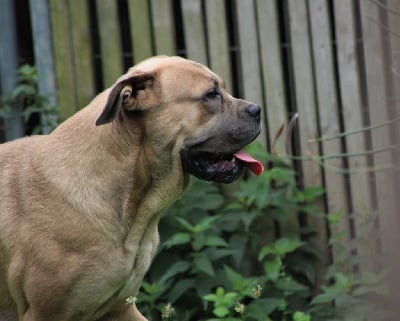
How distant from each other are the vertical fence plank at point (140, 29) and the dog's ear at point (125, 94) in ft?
7.63

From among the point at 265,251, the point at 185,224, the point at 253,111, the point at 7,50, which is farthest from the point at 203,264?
the point at 7,50

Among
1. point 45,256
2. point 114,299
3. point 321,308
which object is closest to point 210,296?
point 321,308

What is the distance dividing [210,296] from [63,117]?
6.23 feet

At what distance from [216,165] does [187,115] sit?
290 mm

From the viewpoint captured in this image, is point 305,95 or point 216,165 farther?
point 305,95

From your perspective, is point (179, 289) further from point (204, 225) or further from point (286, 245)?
point (286, 245)

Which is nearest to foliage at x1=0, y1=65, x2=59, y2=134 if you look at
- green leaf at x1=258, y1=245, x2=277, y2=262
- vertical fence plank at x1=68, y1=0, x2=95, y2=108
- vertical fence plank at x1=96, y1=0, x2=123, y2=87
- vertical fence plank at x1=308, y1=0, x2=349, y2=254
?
vertical fence plank at x1=68, y1=0, x2=95, y2=108

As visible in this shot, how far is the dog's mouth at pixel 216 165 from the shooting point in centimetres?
416

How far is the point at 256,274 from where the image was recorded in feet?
20.5

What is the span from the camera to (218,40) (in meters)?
6.34

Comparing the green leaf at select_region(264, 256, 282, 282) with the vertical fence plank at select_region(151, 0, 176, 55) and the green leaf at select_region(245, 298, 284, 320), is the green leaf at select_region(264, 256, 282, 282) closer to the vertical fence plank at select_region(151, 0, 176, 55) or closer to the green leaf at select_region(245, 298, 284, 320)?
the green leaf at select_region(245, 298, 284, 320)

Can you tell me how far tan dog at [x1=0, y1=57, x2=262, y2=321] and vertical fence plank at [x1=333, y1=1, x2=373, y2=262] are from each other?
2.10 meters

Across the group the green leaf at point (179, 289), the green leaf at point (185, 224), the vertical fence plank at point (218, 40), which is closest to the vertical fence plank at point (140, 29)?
the vertical fence plank at point (218, 40)

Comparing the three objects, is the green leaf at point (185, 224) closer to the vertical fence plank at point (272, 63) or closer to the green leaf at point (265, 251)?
the green leaf at point (265, 251)
